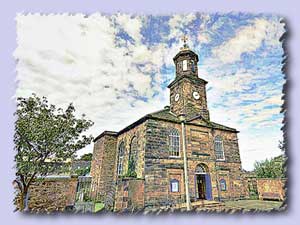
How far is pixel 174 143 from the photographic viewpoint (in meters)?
11.3

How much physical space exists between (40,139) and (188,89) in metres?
9.41

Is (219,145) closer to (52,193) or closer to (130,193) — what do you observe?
(130,193)

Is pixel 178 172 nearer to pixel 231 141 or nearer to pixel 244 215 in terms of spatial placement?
pixel 231 141

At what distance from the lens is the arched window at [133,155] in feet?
38.5

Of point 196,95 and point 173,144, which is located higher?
point 196,95

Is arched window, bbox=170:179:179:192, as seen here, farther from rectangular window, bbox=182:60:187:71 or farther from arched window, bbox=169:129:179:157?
rectangular window, bbox=182:60:187:71

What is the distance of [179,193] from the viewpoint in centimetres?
1027

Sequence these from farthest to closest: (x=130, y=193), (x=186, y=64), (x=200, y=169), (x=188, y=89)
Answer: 1. (x=186, y=64)
2. (x=188, y=89)
3. (x=200, y=169)
4. (x=130, y=193)

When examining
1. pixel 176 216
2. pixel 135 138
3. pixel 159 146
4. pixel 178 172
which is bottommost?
pixel 176 216

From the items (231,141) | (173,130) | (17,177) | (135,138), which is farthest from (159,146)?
(17,177)

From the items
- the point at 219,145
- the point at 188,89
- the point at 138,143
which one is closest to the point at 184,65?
the point at 188,89

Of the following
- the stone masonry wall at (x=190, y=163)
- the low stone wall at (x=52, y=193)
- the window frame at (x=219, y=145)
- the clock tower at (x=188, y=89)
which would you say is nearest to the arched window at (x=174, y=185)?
the stone masonry wall at (x=190, y=163)

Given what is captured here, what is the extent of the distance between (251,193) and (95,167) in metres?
10.8

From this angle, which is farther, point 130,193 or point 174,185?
point 174,185
